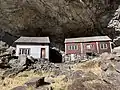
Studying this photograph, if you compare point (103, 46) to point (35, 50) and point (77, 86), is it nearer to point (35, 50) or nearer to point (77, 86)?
point (35, 50)

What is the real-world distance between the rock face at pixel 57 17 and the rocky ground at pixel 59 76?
8.91 meters

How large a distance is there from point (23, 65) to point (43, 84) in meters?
7.12

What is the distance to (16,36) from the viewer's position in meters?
30.6

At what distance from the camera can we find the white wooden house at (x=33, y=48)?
996 inches

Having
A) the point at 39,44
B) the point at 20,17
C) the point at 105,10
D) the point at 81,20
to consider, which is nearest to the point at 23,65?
the point at 39,44

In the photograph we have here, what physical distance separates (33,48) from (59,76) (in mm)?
10568

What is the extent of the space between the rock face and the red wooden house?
9.55 feet

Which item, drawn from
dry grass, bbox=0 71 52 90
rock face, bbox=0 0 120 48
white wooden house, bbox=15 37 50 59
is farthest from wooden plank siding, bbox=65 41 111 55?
dry grass, bbox=0 71 52 90

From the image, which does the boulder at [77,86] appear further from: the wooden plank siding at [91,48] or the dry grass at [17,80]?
the wooden plank siding at [91,48]

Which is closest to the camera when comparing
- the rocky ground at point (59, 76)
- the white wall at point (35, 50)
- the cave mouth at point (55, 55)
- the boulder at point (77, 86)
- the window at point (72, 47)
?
the boulder at point (77, 86)

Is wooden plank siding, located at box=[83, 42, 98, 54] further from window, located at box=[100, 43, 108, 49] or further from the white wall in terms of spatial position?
the white wall

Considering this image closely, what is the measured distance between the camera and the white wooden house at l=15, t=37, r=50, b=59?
25.3 meters

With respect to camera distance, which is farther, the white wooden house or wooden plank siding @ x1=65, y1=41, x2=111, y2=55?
wooden plank siding @ x1=65, y1=41, x2=111, y2=55

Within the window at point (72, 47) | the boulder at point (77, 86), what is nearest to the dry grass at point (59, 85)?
the boulder at point (77, 86)
